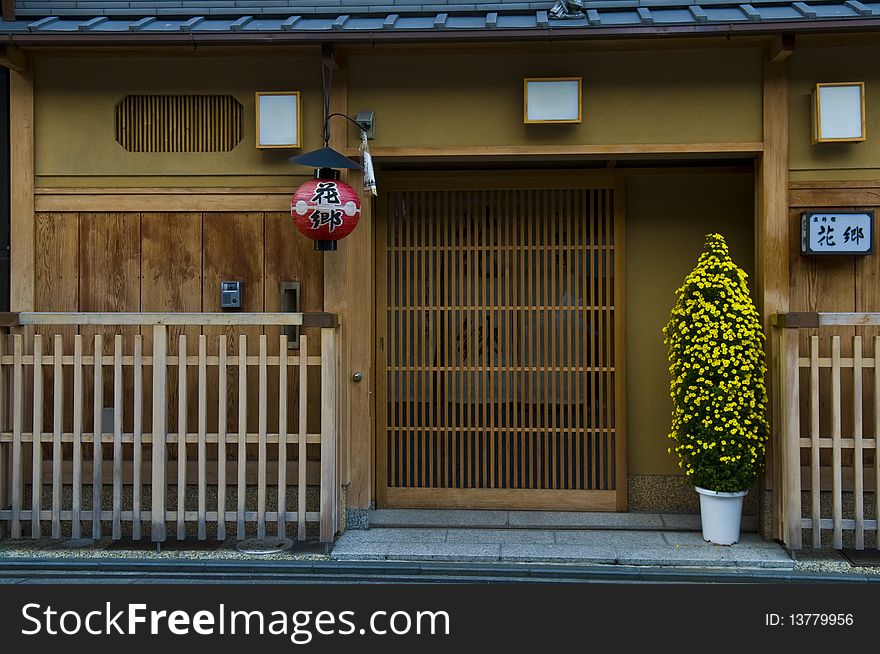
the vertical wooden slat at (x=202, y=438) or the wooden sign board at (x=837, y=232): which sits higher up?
the wooden sign board at (x=837, y=232)

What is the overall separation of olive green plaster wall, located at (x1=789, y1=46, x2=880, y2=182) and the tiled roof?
15.2 inches

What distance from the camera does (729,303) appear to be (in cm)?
741

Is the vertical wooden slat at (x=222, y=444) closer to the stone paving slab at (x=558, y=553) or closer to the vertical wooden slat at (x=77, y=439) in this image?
the vertical wooden slat at (x=77, y=439)

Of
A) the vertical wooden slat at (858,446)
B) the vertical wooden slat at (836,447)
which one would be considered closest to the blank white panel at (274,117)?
the vertical wooden slat at (836,447)

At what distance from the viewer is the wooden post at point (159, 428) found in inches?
294

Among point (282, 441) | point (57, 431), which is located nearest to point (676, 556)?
point (282, 441)

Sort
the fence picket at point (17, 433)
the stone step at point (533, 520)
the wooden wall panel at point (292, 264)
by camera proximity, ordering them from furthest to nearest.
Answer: the stone step at point (533, 520), the wooden wall panel at point (292, 264), the fence picket at point (17, 433)

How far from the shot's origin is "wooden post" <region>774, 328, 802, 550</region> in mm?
7238

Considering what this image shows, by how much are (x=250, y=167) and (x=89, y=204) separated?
1.49m

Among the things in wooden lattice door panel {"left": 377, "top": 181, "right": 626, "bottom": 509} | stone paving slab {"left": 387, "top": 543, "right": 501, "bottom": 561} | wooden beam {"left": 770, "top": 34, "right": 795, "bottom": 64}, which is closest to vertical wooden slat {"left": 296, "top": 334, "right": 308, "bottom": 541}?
stone paving slab {"left": 387, "top": 543, "right": 501, "bottom": 561}

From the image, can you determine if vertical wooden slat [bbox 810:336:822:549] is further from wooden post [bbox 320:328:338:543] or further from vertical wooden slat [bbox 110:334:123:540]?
vertical wooden slat [bbox 110:334:123:540]

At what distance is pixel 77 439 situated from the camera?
754 centimetres

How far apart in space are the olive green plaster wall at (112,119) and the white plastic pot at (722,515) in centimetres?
465

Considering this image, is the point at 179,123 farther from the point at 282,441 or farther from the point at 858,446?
the point at 858,446
